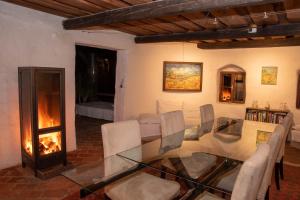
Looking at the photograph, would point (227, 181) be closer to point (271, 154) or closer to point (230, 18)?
point (271, 154)

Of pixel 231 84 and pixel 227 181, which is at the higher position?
pixel 231 84

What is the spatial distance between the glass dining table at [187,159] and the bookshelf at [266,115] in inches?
63.4

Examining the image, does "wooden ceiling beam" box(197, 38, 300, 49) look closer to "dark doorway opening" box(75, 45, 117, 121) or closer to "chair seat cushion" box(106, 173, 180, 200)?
"dark doorway opening" box(75, 45, 117, 121)

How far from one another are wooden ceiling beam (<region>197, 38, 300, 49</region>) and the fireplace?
3914 mm

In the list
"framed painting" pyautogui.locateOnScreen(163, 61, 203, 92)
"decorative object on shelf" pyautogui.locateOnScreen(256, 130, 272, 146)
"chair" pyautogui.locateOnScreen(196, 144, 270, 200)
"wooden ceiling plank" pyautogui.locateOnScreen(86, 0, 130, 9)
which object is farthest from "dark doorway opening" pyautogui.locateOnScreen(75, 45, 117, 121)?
"chair" pyautogui.locateOnScreen(196, 144, 270, 200)

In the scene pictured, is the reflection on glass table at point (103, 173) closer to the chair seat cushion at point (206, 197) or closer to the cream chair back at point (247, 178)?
the chair seat cushion at point (206, 197)

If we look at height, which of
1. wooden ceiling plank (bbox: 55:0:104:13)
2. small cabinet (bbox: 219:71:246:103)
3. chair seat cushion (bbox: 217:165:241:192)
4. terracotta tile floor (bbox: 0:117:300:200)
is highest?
wooden ceiling plank (bbox: 55:0:104:13)

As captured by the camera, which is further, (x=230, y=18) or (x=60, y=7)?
(x=230, y=18)

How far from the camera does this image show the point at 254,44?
525 cm

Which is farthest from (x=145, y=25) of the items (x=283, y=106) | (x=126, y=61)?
(x=283, y=106)

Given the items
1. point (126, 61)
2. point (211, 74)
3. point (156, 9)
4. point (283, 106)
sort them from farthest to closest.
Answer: point (211, 74), point (283, 106), point (126, 61), point (156, 9)

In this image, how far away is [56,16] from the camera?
140 inches

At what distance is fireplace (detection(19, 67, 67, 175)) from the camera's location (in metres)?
2.91

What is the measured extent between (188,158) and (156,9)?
172 centimetres
